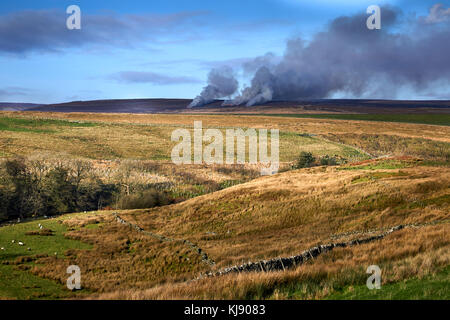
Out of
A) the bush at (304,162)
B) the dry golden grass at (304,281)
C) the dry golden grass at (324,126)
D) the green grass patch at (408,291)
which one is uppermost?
the dry golden grass at (324,126)

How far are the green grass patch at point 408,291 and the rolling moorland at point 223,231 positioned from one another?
0.04 m

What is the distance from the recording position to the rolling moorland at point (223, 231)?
12680 mm

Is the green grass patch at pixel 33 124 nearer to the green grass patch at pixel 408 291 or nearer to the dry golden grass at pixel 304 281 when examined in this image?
the dry golden grass at pixel 304 281

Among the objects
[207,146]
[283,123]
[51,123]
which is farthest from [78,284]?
[283,123]

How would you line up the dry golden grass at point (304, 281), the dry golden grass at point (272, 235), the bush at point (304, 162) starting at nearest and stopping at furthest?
the dry golden grass at point (304, 281) < the dry golden grass at point (272, 235) < the bush at point (304, 162)

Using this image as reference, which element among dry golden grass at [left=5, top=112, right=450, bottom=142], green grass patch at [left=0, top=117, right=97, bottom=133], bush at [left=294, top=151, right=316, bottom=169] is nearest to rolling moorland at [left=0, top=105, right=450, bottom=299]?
bush at [left=294, top=151, right=316, bottom=169]

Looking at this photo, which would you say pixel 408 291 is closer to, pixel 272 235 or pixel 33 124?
pixel 272 235

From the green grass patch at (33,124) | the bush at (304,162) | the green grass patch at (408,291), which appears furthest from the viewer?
the green grass patch at (33,124)

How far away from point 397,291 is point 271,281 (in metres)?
3.61

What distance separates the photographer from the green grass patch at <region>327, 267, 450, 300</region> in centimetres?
1020

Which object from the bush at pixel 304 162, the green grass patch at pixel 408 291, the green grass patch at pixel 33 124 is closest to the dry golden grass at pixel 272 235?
the green grass patch at pixel 408 291

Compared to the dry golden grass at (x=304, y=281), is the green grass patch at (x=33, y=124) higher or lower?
higher

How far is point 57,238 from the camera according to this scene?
2777cm
